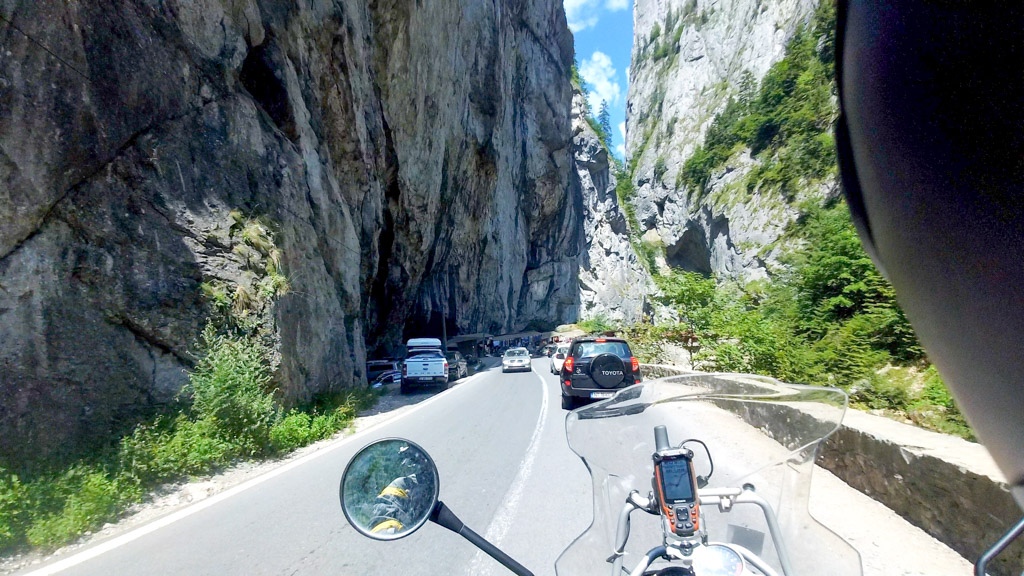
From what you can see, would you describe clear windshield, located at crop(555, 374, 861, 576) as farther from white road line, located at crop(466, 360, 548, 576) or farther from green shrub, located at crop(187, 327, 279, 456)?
green shrub, located at crop(187, 327, 279, 456)

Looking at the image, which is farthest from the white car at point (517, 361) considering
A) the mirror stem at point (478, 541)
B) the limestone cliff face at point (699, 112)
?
the mirror stem at point (478, 541)

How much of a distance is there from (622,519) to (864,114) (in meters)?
1.74

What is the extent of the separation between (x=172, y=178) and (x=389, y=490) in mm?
9893

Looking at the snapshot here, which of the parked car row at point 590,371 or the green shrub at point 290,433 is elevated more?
the parked car row at point 590,371

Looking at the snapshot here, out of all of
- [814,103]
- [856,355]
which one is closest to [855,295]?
[856,355]

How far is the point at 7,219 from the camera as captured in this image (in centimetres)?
685

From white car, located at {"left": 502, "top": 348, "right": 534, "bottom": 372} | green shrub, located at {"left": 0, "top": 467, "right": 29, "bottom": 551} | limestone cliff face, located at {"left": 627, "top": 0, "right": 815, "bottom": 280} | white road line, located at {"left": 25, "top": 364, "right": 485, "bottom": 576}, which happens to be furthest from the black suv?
limestone cliff face, located at {"left": 627, "top": 0, "right": 815, "bottom": 280}

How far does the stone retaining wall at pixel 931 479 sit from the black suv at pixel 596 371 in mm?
4565

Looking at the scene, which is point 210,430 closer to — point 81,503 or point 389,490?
point 81,503

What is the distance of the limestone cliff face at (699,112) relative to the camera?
140 feet

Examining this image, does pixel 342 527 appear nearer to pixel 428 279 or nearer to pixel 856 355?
pixel 856 355

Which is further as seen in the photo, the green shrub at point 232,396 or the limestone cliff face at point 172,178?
the green shrub at point 232,396

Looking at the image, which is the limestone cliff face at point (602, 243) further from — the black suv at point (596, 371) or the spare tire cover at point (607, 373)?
the spare tire cover at point (607, 373)

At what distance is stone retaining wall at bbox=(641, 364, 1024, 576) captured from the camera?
11.1 feet
